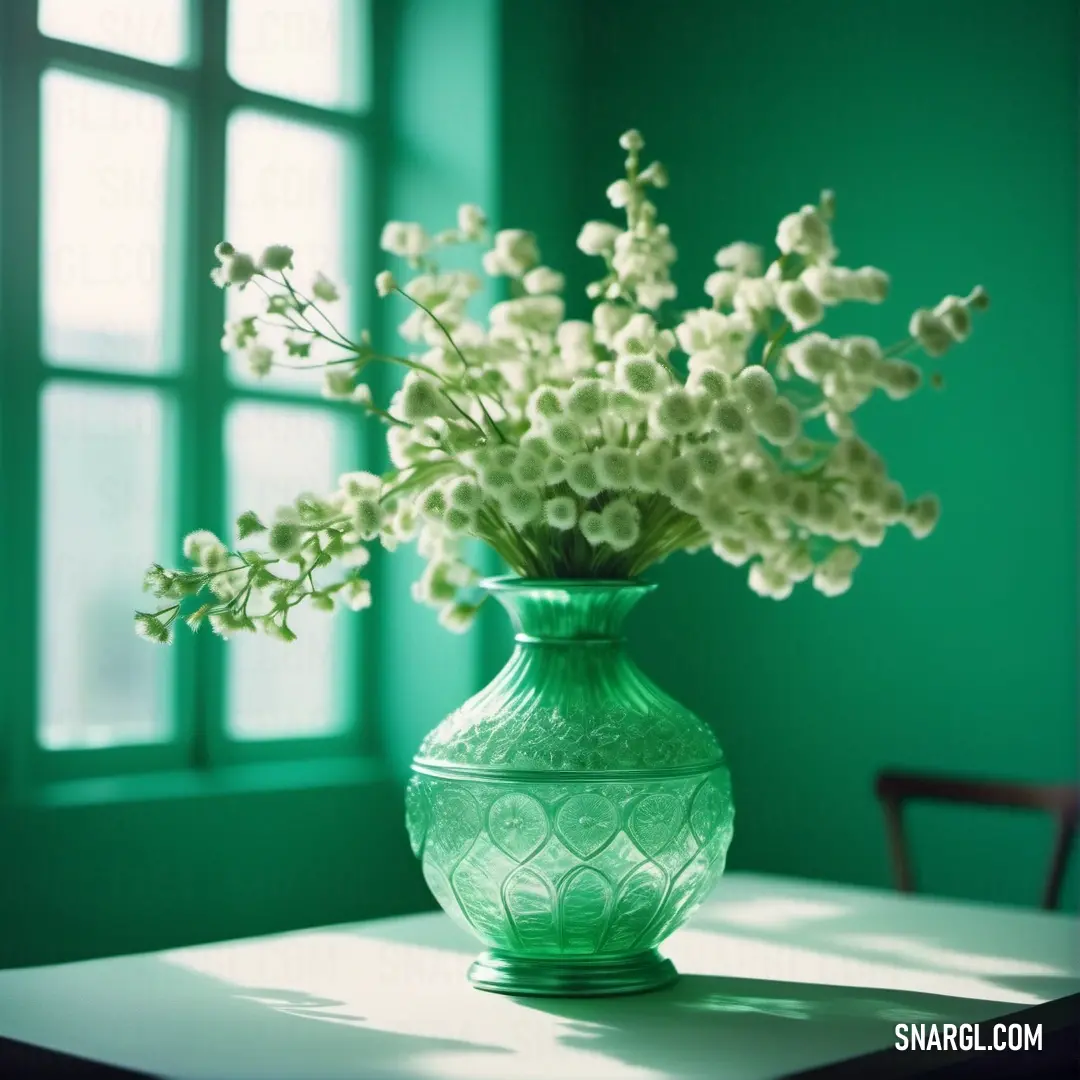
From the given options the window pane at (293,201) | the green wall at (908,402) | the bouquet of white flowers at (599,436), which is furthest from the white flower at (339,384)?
the green wall at (908,402)

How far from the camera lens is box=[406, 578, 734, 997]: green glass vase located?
55.1 inches

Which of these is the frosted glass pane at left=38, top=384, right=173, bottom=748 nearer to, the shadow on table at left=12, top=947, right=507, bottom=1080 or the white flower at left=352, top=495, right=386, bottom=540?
the shadow on table at left=12, top=947, right=507, bottom=1080

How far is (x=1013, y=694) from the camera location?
9.25 ft

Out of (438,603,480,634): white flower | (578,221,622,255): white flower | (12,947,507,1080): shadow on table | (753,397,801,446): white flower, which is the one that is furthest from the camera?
(438,603,480,634): white flower

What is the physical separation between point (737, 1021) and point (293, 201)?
2.13 meters

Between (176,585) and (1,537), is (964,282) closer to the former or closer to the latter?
(1,537)

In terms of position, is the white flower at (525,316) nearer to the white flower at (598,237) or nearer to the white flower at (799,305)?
the white flower at (598,237)

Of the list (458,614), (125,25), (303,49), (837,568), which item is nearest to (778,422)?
(837,568)

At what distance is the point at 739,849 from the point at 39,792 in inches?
52.2

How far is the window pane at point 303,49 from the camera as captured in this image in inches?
120

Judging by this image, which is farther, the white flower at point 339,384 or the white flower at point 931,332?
the white flower at point 339,384

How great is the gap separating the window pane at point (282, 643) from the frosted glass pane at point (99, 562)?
159 mm

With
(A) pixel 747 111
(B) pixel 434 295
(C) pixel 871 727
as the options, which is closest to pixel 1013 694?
(C) pixel 871 727

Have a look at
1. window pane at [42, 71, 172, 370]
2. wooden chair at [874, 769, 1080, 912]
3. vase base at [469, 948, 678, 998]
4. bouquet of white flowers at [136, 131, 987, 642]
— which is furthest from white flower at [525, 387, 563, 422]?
window pane at [42, 71, 172, 370]
